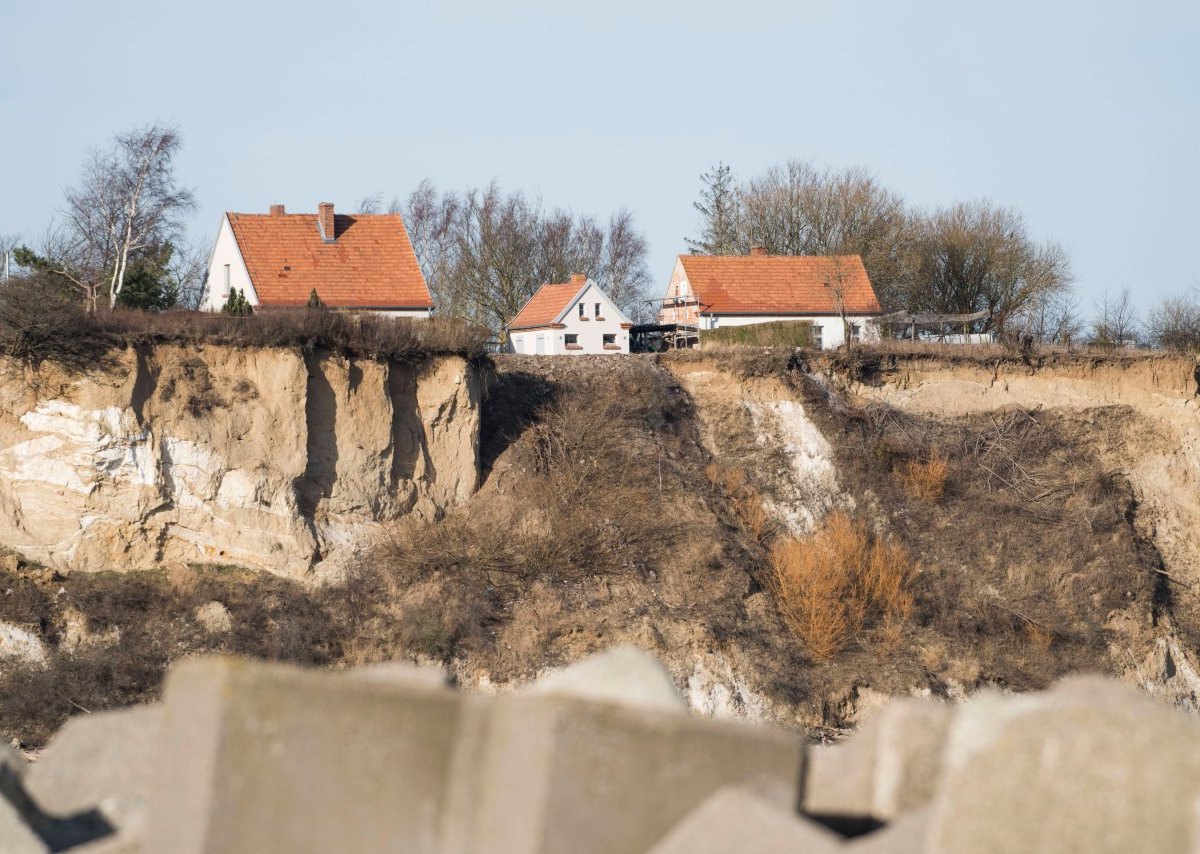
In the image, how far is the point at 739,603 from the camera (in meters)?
27.1

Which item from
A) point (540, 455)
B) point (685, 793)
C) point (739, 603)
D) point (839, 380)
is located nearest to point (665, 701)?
point (685, 793)

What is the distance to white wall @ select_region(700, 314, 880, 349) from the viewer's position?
1817 inches

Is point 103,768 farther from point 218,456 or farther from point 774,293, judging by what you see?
point 774,293

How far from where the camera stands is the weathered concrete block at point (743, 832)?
672 centimetres

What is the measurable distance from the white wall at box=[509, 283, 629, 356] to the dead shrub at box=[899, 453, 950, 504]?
1373cm

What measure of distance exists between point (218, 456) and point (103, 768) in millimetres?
17775

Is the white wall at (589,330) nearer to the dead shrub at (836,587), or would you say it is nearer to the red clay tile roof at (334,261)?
the red clay tile roof at (334,261)

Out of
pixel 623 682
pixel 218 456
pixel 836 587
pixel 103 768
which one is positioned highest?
pixel 218 456

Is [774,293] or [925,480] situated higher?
[774,293]

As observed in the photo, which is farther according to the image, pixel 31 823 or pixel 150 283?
pixel 150 283

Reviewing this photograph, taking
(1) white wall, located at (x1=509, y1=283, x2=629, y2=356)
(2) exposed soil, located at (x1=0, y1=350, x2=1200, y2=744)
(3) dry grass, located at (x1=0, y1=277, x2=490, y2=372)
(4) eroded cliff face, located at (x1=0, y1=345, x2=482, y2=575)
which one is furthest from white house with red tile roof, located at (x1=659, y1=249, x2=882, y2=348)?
(4) eroded cliff face, located at (x1=0, y1=345, x2=482, y2=575)

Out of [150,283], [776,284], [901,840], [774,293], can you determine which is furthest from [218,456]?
[776,284]

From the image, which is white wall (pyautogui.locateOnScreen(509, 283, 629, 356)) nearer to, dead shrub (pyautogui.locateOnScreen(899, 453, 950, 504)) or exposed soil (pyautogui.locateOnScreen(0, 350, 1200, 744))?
exposed soil (pyautogui.locateOnScreen(0, 350, 1200, 744))

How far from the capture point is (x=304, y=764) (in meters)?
7.06
